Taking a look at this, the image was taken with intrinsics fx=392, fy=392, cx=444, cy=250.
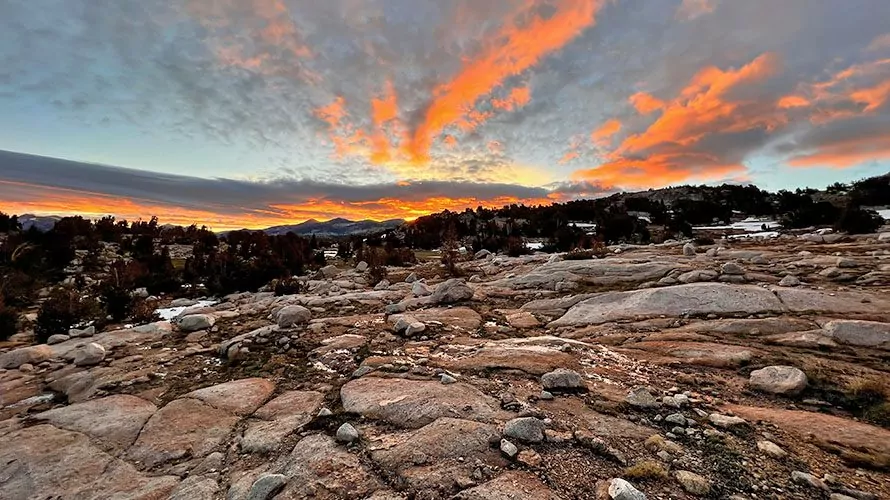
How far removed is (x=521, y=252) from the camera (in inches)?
711

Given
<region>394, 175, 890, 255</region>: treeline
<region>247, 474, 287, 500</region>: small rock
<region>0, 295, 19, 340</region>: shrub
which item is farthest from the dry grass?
<region>394, 175, 890, 255</region>: treeline

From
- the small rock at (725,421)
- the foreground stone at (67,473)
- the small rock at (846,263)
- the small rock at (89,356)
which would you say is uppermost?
the small rock at (846,263)

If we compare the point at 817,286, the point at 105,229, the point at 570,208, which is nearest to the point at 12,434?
the point at 817,286

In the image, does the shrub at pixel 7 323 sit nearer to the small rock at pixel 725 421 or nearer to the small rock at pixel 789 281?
the small rock at pixel 725 421

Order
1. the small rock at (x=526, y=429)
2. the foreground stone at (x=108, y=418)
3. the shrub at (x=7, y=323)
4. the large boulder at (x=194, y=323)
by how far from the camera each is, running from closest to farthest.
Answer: the small rock at (x=526, y=429), the foreground stone at (x=108, y=418), the large boulder at (x=194, y=323), the shrub at (x=7, y=323)

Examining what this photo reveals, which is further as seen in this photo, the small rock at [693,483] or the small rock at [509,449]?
the small rock at [509,449]

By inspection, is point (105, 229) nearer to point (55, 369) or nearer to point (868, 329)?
point (55, 369)

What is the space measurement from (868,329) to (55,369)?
10.8 m

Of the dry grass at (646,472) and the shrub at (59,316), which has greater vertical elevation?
the dry grass at (646,472)

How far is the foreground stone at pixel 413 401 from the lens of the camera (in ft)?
11.6

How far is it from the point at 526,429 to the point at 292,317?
203 inches

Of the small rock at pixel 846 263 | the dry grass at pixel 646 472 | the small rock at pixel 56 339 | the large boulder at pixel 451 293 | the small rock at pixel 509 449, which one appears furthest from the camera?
the large boulder at pixel 451 293

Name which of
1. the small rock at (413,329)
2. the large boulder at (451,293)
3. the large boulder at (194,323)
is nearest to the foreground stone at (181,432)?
the small rock at (413,329)

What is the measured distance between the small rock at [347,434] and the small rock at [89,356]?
4.89 m
